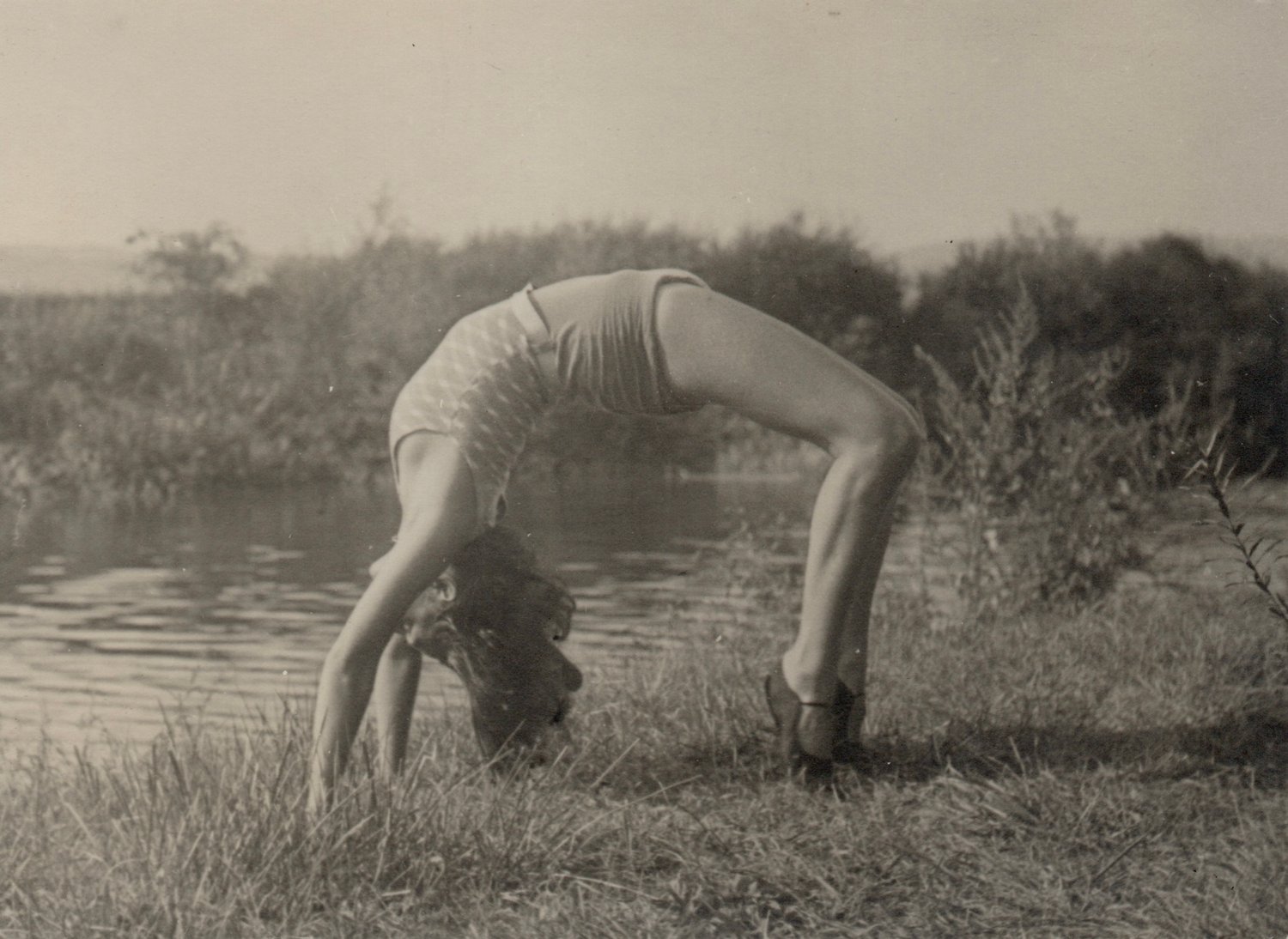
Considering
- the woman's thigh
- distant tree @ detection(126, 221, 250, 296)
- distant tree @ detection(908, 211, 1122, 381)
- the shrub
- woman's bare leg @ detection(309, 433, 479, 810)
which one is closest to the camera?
woman's bare leg @ detection(309, 433, 479, 810)

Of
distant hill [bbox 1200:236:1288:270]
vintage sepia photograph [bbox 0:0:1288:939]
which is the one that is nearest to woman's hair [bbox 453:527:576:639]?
vintage sepia photograph [bbox 0:0:1288:939]

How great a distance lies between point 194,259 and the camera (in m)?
5.18

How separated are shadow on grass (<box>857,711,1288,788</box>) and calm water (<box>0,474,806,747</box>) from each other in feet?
3.40

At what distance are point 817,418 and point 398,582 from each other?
914 mm

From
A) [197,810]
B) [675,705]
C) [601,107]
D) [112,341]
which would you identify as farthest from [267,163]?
[112,341]

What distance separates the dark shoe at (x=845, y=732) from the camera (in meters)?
2.91

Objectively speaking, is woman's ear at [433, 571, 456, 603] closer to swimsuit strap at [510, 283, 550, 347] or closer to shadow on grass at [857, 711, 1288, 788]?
swimsuit strap at [510, 283, 550, 347]

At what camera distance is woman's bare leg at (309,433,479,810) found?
8.40ft

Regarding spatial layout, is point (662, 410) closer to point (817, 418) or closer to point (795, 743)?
point (817, 418)

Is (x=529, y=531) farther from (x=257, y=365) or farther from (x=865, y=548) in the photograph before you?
(x=865, y=548)

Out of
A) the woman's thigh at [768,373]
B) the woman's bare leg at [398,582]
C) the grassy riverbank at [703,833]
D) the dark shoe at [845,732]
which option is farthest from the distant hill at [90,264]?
the dark shoe at [845,732]

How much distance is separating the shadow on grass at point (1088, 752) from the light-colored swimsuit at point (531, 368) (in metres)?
0.98

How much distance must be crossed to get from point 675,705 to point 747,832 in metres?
0.94

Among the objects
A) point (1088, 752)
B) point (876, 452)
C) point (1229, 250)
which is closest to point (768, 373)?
point (876, 452)
